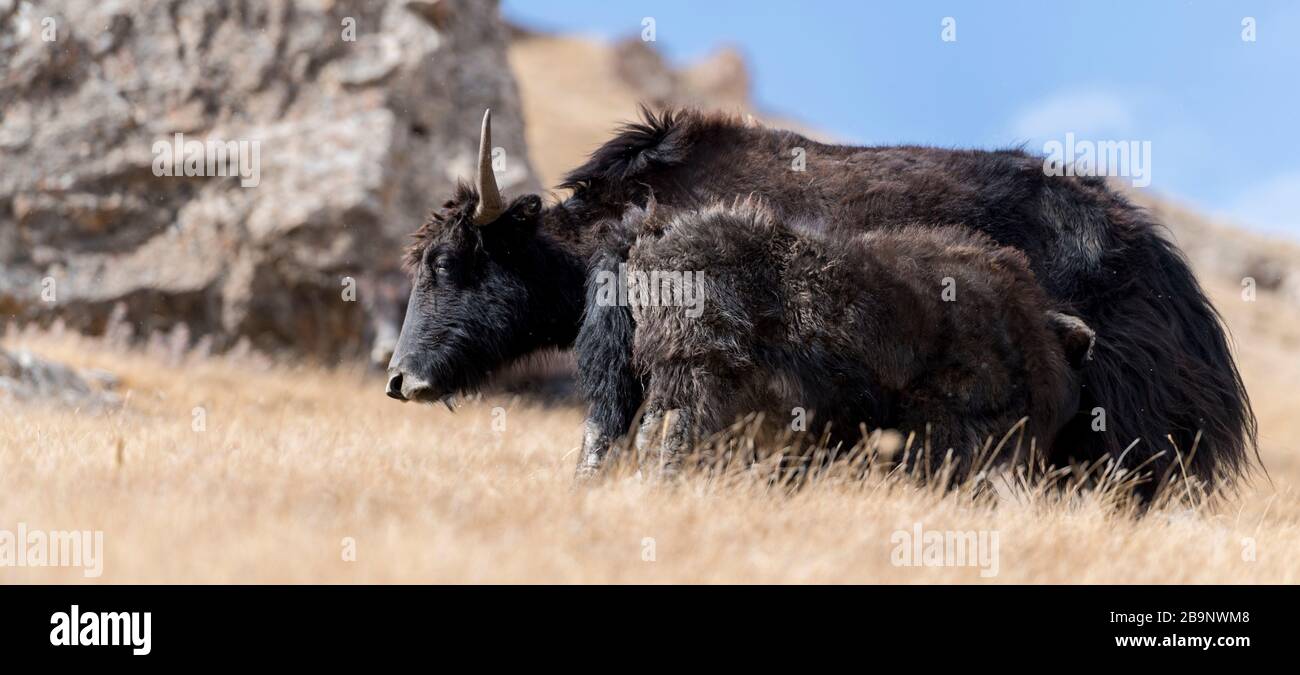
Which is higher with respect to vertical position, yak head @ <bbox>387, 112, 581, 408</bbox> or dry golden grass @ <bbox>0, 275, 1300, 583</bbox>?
yak head @ <bbox>387, 112, 581, 408</bbox>

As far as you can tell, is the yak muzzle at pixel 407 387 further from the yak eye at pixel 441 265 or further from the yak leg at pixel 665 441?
the yak leg at pixel 665 441

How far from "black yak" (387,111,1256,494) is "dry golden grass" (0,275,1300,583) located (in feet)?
1.92

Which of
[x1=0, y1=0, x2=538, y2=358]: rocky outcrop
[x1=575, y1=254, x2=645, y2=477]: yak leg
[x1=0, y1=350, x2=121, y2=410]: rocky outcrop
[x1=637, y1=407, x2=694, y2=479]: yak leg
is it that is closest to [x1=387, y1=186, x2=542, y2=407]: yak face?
[x1=575, y1=254, x2=645, y2=477]: yak leg

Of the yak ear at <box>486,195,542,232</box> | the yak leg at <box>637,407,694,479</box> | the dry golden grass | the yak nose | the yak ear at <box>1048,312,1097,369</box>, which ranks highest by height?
the yak ear at <box>486,195,542,232</box>

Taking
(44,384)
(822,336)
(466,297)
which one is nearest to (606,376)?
(822,336)

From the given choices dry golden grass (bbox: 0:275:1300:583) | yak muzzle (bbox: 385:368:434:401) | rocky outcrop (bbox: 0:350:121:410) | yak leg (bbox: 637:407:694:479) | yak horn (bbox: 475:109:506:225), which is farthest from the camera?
rocky outcrop (bbox: 0:350:121:410)

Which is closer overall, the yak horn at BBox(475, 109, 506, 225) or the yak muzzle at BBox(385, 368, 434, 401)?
the yak horn at BBox(475, 109, 506, 225)

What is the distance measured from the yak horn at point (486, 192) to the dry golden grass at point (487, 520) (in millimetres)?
1509

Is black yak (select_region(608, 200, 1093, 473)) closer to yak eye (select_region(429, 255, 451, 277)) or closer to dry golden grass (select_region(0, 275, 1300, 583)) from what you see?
dry golden grass (select_region(0, 275, 1300, 583))

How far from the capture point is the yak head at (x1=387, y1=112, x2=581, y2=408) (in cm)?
Answer: 801

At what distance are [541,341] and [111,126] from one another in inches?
346

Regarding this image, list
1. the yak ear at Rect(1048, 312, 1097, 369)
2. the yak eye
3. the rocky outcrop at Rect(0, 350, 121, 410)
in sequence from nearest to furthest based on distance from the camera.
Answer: the yak ear at Rect(1048, 312, 1097, 369) → the yak eye → the rocky outcrop at Rect(0, 350, 121, 410)

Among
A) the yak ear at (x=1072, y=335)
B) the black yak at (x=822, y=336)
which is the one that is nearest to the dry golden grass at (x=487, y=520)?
the black yak at (x=822, y=336)
